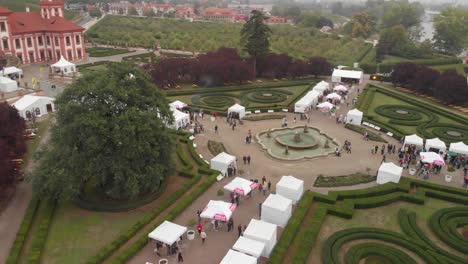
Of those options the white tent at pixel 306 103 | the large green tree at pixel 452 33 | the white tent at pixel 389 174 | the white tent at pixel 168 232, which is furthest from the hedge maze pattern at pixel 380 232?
the large green tree at pixel 452 33

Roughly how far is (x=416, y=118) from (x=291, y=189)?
2490 cm

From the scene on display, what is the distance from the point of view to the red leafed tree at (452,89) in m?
49.1

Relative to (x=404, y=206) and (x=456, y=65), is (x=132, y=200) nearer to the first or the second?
(x=404, y=206)

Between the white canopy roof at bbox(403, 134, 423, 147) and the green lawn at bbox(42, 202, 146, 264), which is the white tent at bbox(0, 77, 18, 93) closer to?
the green lawn at bbox(42, 202, 146, 264)

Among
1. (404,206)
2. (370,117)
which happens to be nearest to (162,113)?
(404,206)

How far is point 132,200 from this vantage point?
1034 inches

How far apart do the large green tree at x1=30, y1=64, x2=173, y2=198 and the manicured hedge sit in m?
1.53

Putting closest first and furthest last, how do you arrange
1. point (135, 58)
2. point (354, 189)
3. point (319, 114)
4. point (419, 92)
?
point (354, 189), point (319, 114), point (419, 92), point (135, 58)

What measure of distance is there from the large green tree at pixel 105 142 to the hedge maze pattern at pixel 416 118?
83.9 feet

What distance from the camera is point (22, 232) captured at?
22.6m

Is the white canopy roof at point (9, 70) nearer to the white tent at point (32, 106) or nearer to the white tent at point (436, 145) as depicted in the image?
the white tent at point (32, 106)

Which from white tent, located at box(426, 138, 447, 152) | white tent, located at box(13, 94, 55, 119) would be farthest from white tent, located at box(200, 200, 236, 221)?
white tent, located at box(13, 94, 55, 119)

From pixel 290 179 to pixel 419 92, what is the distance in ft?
121

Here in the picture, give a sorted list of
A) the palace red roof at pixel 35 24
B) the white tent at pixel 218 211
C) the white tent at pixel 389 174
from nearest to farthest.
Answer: the white tent at pixel 218 211 → the white tent at pixel 389 174 → the palace red roof at pixel 35 24
